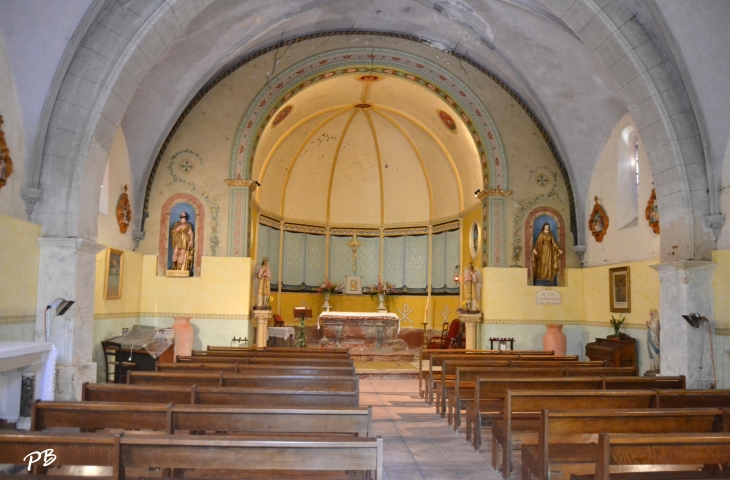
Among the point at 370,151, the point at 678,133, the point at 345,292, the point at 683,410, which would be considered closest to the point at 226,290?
the point at 345,292

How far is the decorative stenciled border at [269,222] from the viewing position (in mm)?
17378

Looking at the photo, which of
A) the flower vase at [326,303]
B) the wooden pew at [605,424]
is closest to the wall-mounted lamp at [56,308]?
the wooden pew at [605,424]

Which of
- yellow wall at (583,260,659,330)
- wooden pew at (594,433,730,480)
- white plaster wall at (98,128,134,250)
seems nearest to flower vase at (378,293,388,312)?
yellow wall at (583,260,659,330)

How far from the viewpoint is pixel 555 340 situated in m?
14.3

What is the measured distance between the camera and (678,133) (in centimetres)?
899

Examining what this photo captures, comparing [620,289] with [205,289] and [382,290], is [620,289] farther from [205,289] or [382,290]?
[205,289]

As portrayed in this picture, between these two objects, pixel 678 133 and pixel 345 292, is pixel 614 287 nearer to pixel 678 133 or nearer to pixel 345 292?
pixel 678 133

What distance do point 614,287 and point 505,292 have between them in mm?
2452

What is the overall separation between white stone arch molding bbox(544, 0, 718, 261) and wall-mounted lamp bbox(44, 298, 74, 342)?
7.64 meters

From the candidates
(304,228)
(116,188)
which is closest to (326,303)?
(304,228)

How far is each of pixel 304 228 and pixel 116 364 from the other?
9316 millimetres

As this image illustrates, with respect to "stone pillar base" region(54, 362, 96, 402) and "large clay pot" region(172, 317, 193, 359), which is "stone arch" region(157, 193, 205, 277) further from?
"stone pillar base" region(54, 362, 96, 402)

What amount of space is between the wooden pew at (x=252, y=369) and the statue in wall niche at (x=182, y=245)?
6.65 meters

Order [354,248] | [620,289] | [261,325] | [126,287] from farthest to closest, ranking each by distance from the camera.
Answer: [354,248] → [261,325] → [126,287] → [620,289]
